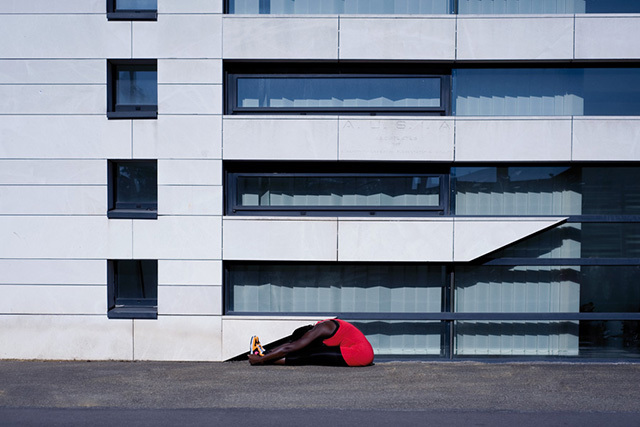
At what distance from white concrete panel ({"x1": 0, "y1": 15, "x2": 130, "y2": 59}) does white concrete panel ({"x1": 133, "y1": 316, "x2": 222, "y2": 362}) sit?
16.1ft

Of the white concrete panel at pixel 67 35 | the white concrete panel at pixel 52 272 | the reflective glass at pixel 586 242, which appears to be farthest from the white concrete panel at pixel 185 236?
the reflective glass at pixel 586 242

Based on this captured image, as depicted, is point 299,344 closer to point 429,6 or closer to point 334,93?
point 334,93

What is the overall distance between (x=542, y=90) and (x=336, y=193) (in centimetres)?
425

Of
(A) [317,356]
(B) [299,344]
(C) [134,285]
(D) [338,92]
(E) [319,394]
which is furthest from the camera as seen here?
(C) [134,285]

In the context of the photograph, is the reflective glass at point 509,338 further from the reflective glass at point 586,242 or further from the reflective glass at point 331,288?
the reflective glass at point 586,242

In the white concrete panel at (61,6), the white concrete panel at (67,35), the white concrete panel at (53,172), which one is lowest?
the white concrete panel at (53,172)

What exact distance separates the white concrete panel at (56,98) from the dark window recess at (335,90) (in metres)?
2.38

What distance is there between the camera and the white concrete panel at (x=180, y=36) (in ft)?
29.7

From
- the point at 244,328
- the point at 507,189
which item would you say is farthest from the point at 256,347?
the point at 507,189

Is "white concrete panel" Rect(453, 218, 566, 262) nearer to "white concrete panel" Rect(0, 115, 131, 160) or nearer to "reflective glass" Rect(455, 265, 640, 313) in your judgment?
"reflective glass" Rect(455, 265, 640, 313)

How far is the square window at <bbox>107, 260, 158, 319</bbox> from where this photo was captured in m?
9.46

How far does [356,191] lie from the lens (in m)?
9.44

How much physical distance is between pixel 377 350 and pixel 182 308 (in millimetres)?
3682

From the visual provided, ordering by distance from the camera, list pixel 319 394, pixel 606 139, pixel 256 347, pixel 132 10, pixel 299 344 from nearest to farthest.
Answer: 1. pixel 319 394
2. pixel 299 344
3. pixel 256 347
4. pixel 606 139
5. pixel 132 10
